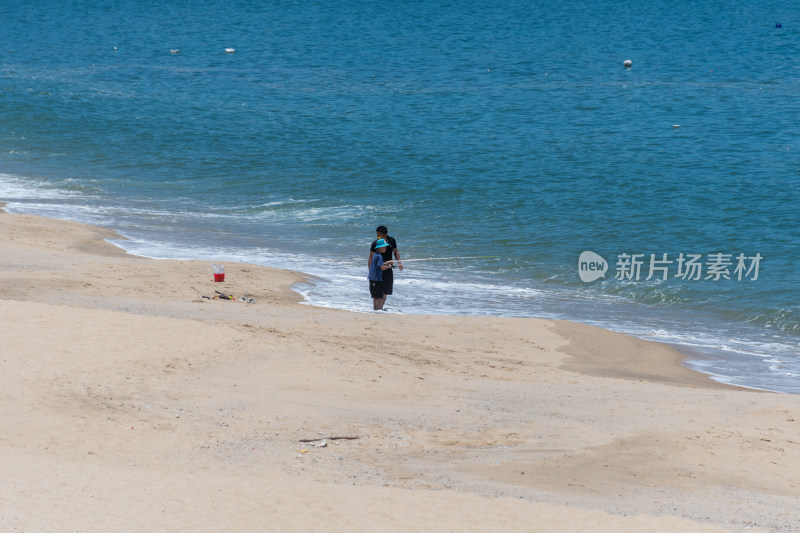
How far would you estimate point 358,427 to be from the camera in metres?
10.4

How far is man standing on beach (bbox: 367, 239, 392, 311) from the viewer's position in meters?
16.6

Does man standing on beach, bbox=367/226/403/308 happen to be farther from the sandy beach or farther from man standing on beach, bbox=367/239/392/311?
the sandy beach

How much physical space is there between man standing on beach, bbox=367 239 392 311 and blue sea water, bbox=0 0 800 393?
0.92m

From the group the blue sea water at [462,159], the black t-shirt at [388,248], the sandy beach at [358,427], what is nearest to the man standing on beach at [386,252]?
the black t-shirt at [388,248]

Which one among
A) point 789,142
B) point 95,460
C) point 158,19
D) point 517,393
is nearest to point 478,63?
point 789,142

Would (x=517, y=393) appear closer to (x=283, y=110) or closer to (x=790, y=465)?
(x=790, y=465)

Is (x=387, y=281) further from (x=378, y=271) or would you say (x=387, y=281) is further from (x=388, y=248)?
(x=388, y=248)

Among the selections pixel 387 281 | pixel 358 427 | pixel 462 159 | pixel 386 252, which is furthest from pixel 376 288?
pixel 462 159

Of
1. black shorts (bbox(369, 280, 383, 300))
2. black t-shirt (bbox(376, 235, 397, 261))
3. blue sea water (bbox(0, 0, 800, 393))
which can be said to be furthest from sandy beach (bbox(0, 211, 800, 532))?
blue sea water (bbox(0, 0, 800, 393))

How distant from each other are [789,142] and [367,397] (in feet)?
91.4

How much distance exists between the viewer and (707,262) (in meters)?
22.1

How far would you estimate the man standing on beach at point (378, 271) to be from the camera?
54.5ft

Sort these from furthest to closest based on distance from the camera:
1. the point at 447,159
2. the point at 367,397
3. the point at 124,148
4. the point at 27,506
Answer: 1. the point at 124,148
2. the point at 447,159
3. the point at 367,397
4. the point at 27,506

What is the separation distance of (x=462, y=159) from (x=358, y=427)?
77.4ft
